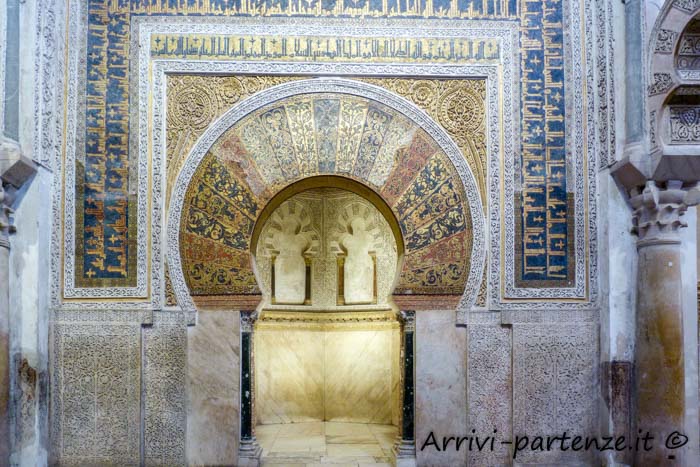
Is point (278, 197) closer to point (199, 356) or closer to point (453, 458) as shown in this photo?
point (199, 356)

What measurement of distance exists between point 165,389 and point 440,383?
6.92 ft

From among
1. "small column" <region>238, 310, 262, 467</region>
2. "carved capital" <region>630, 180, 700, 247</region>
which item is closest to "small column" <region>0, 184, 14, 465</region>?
"small column" <region>238, 310, 262, 467</region>

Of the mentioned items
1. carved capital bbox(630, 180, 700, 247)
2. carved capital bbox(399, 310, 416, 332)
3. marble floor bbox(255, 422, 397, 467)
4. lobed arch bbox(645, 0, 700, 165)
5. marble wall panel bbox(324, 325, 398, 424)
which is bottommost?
marble floor bbox(255, 422, 397, 467)

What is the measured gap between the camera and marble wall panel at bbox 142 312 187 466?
6.27 meters

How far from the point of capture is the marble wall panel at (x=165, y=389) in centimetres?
627

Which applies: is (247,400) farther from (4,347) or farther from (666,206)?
(666,206)

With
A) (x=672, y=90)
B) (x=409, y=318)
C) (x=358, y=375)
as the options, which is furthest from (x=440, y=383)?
(x=672, y=90)

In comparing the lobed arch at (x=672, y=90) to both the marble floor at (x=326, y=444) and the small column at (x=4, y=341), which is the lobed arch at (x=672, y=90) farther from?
the small column at (x=4, y=341)

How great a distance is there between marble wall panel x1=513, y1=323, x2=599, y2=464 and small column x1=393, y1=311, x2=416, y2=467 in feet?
2.58

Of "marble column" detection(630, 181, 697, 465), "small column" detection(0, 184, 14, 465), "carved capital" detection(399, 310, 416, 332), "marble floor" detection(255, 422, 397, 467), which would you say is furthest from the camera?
"marble floor" detection(255, 422, 397, 467)

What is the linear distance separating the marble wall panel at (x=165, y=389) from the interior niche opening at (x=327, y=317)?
235 centimetres

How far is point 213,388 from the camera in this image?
20.7 feet

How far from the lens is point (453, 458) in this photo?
6324 mm

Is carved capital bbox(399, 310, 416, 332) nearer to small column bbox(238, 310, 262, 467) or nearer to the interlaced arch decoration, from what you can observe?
small column bbox(238, 310, 262, 467)
